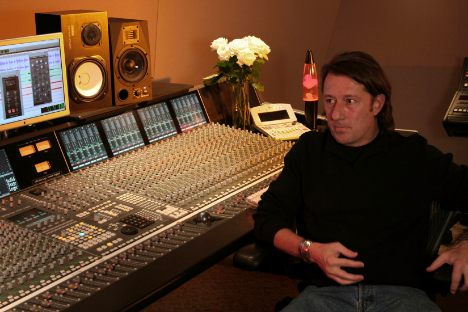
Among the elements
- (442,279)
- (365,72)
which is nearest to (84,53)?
(365,72)

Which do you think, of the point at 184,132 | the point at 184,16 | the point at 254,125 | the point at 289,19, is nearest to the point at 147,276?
the point at 184,132

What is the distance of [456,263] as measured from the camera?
1.59 meters

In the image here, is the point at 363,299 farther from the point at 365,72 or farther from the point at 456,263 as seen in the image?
the point at 365,72

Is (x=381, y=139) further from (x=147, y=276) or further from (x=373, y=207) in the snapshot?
(x=147, y=276)

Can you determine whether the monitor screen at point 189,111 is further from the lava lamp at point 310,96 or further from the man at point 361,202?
the man at point 361,202

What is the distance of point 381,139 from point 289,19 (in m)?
2.84

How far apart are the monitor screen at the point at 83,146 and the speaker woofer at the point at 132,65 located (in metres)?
0.30

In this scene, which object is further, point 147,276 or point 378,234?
point 378,234

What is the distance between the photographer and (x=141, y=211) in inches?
71.6

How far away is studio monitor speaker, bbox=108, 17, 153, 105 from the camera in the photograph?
231cm

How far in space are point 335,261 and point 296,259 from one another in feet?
1.00

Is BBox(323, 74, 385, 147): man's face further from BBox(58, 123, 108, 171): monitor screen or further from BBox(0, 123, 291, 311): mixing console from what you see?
BBox(58, 123, 108, 171): monitor screen

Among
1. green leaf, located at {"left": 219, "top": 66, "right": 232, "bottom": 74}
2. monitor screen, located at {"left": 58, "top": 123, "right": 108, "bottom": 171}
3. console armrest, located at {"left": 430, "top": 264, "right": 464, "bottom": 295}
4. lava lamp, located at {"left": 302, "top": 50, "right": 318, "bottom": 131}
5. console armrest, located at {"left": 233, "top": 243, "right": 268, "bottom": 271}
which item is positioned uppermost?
green leaf, located at {"left": 219, "top": 66, "right": 232, "bottom": 74}

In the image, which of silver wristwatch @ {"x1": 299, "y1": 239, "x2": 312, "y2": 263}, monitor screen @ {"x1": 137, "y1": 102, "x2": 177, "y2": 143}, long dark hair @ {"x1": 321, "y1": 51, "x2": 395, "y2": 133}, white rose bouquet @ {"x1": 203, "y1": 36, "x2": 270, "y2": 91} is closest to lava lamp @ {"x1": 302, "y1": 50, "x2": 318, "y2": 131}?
white rose bouquet @ {"x1": 203, "y1": 36, "x2": 270, "y2": 91}
